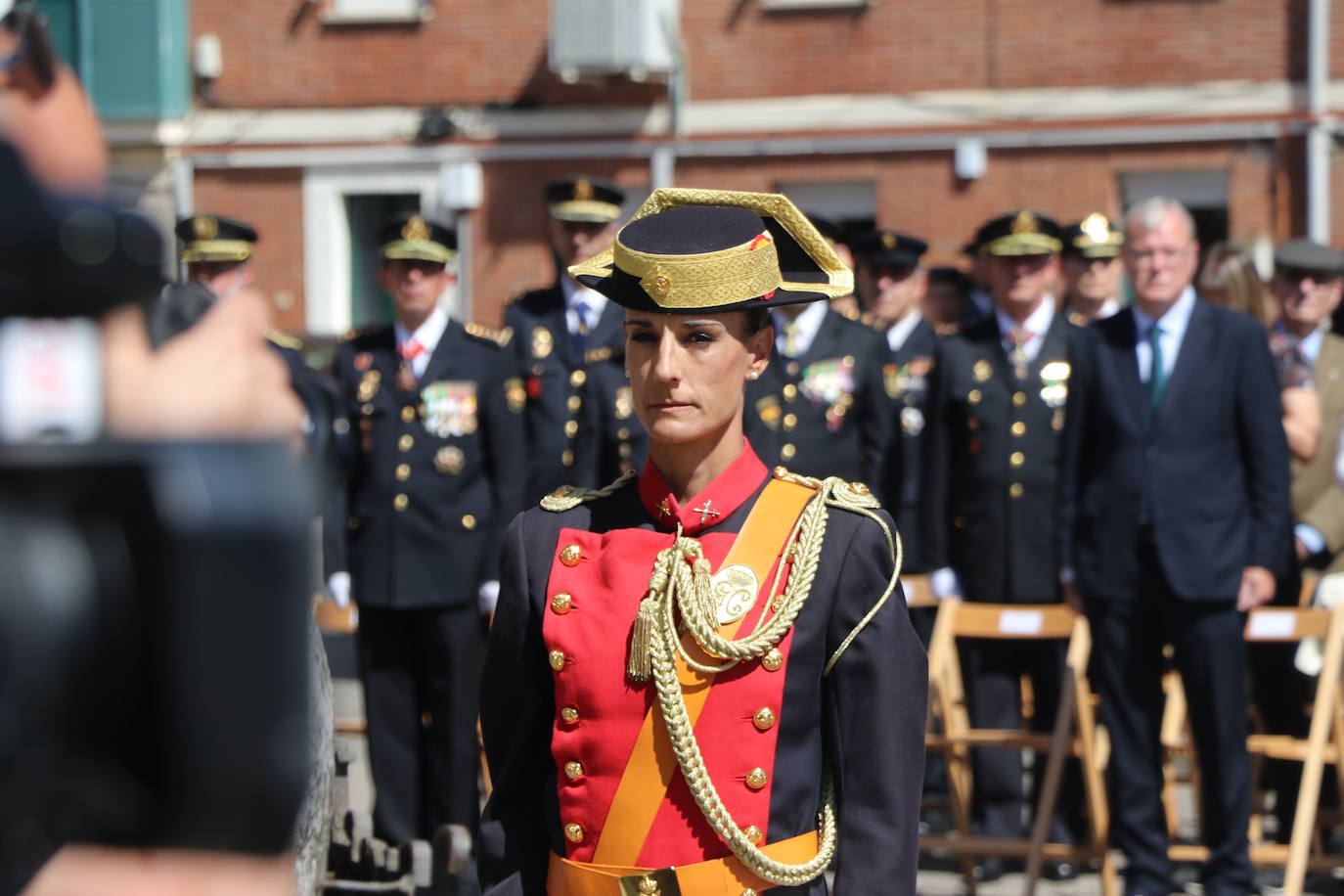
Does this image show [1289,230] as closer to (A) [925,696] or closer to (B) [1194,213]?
(B) [1194,213]

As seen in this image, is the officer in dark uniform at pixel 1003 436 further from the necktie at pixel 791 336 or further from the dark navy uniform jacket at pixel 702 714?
the dark navy uniform jacket at pixel 702 714

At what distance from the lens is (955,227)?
16844 millimetres

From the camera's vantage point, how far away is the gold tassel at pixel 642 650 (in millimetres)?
2959

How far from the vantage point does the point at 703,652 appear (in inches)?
118

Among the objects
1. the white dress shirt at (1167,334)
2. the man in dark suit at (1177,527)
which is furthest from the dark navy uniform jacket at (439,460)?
the white dress shirt at (1167,334)

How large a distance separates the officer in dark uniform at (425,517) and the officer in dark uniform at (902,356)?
66.6 inches

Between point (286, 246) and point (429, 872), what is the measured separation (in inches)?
540

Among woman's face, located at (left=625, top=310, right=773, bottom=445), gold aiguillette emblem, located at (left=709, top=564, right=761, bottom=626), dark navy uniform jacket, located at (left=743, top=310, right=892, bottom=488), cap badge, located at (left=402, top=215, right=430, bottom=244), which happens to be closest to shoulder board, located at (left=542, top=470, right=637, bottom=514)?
woman's face, located at (left=625, top=310, right=773, bottom=445)

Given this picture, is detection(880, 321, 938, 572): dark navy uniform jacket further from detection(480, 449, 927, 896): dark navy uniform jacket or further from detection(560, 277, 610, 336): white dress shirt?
detection(480, 449, 927, 896): dark navy uniform jacket

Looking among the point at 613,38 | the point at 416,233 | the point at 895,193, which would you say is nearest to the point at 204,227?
the point at 416,233

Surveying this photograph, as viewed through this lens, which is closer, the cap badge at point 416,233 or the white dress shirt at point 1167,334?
the white dress shirt at point 1167,334

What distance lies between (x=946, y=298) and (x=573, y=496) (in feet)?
26.9

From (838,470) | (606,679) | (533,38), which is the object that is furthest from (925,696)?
(533,38)

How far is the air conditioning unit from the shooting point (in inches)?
670
